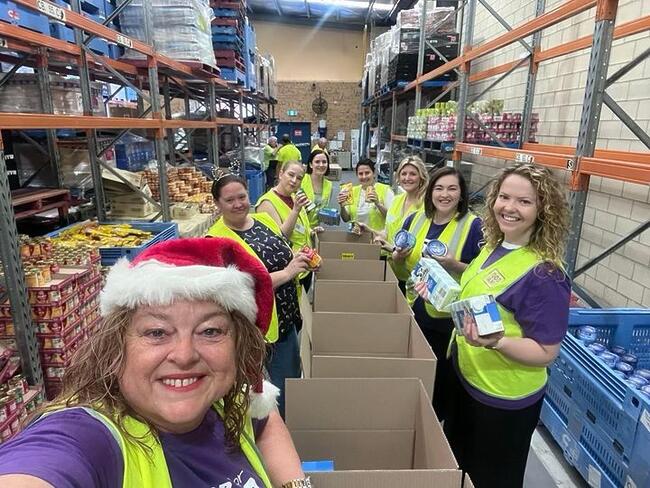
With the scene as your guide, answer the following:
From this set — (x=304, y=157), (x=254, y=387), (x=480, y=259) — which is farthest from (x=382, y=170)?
(x=254, y=387)

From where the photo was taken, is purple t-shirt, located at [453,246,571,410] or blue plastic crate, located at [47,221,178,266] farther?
blue plastic crate, located at [47,221,178,266]

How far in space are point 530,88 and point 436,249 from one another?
3262 mm

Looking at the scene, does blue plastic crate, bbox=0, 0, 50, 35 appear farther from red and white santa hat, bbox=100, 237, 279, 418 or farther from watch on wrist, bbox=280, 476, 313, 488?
watch on wrist, bbox=280, 476, 313, 488

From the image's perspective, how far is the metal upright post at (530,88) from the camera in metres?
4.37

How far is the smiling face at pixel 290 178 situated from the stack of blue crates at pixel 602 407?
206 centimetres

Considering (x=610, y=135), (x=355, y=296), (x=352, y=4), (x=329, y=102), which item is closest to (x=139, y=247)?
(x=355, y=296)

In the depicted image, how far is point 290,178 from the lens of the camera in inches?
125

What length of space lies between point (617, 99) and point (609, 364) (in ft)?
7.19

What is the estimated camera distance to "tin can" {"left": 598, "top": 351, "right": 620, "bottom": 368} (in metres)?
2.31

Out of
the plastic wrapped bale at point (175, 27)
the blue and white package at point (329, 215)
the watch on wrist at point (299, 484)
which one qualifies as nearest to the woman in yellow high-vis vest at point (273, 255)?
the watch on wrist at point (299, 484)

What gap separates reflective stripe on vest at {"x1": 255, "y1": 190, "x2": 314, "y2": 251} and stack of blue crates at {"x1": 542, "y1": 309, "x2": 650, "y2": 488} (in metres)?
1.91

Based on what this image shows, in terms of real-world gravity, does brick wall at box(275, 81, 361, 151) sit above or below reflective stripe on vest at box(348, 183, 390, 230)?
above

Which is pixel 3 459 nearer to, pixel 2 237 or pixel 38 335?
pixel 2 237

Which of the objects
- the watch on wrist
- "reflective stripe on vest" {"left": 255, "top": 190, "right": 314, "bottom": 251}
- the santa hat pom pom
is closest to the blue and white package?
"reflective stripe on vest" {"left": 255, "top": 190, "right": 314, "bottom": 251}
